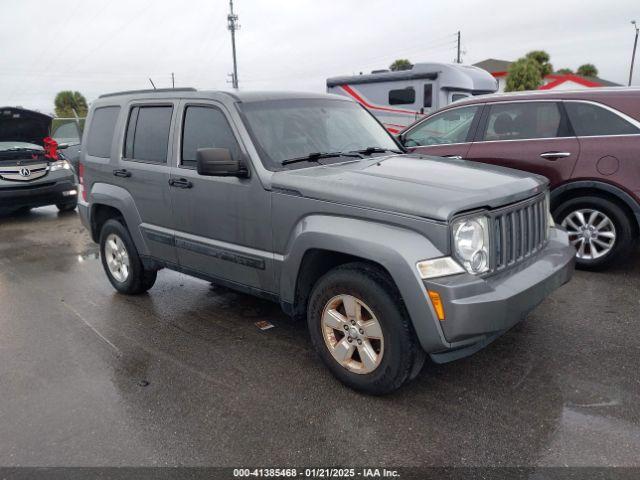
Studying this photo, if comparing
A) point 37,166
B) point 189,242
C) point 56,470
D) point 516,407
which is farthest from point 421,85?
point 56,470

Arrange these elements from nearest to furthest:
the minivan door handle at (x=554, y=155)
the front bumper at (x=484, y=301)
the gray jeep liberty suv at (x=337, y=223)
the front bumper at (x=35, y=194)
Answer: the front bumper at (x=484, y=301)
the gray jeep liberty suv at (x=337, y=223)
the minivan door handle at (x=554, y=155)
the front bumper at (x=35, y=194)

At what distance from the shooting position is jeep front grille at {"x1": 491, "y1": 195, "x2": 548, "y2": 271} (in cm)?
303

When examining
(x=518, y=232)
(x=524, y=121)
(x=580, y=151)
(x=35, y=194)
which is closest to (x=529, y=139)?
(x=524, y=121)

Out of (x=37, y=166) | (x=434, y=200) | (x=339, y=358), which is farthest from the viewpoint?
(x=37, y=166)

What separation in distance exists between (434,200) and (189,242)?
7.16 feet

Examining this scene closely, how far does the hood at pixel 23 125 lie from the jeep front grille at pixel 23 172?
3.49ft

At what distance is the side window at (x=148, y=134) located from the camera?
438 cm

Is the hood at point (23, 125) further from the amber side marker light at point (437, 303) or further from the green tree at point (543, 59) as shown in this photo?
the green tree at point (543, 59)

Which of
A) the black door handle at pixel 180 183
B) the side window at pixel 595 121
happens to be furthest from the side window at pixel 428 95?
the black door handle at pixel 180 183

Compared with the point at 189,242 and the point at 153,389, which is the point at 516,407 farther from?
the point at 189,242

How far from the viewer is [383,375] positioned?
3074 mm

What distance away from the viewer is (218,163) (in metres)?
3.49

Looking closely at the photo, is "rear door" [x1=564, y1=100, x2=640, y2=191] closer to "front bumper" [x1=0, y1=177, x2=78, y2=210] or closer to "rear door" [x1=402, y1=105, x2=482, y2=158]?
"rear door" [x1=402, y1=105, x2=482, y2=158]

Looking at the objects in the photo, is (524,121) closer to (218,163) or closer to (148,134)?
(218,163)
